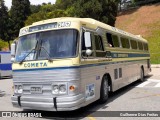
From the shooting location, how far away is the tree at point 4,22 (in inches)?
2346

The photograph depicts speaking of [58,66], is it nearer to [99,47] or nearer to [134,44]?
[99,47]

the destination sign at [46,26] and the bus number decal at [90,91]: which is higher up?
the destination sign at [46,26]

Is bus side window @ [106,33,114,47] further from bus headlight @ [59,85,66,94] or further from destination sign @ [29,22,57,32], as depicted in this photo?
bus headlight @ [59,85,66,94]

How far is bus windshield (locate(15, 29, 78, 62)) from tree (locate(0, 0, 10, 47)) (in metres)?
52.0

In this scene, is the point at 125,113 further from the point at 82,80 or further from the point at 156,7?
the point at 156,7

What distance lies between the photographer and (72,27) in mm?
8312

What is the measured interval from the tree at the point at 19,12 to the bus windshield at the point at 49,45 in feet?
175

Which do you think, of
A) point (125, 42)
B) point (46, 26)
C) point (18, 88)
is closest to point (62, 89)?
point (18, 88)

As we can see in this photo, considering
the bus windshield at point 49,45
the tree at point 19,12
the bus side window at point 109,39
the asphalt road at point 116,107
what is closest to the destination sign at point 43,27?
the bus windshield at point 49,45

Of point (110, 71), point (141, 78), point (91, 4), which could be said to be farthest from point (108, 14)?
point (110, 71)

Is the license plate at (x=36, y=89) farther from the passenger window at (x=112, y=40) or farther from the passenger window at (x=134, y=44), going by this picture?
the passenger window at (x=134, y=44)

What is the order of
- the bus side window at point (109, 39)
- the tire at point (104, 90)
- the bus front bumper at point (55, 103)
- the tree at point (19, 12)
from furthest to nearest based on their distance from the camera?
1. the tree at point (19, 12)
2. the bus side window at point (109, 39)
3. the tire at point (104, 90)
4. the bus front bumper at point (55, 103)

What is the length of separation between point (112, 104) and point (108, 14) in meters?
32.4

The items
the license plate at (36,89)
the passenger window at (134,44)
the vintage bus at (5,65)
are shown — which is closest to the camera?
the license plate at (36,89)
